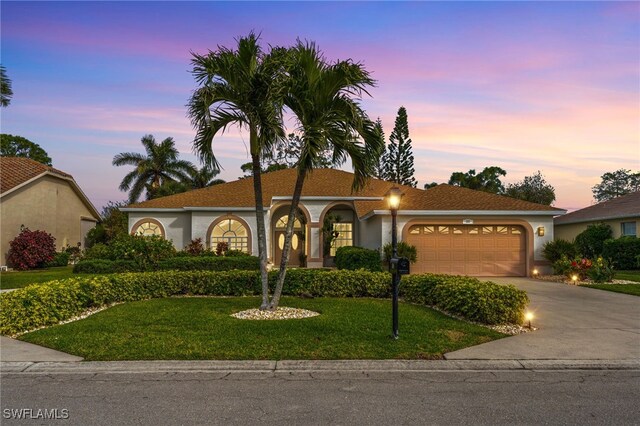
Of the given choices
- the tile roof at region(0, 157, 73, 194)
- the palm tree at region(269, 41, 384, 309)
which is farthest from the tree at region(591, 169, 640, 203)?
the tile roof at region(0, 157, 73, 194)

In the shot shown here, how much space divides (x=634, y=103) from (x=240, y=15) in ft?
49.9

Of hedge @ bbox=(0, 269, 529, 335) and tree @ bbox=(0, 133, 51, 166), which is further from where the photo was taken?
tree @ bbox=(0, 133, 51, 166)

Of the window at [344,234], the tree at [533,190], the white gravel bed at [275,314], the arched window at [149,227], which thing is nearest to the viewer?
the white gravel bed at [275,314]

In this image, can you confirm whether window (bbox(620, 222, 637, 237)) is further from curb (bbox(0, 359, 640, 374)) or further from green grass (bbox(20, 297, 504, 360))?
curb (bbox(0, 359, 640, 374))

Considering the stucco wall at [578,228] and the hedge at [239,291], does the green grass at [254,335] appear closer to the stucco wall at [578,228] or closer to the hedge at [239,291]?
the hedge at [239,291]

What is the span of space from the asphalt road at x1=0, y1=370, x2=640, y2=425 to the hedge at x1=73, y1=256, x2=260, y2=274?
10.8m

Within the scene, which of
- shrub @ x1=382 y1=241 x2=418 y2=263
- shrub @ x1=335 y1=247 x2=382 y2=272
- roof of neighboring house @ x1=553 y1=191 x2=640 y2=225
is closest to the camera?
shrub @ x1=335 y1=247 x2=382 y2=272

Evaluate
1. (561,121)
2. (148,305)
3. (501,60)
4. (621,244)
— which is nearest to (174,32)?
(148,305)

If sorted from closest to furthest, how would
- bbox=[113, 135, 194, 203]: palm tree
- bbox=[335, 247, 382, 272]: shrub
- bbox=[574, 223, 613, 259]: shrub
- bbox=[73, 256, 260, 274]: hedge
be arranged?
bbox=[73, 256, 260, 274]: hedge < bbox=[335, 247, 382, 272]: shrub < bbox=[574, 223, 613, 259]: shrub < bbox=[113, 135, 194, 203]: palm tree

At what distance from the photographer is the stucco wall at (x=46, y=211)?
23516 mm

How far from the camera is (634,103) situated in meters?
17.5

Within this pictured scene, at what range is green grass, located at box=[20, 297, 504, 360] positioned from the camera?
282 inches

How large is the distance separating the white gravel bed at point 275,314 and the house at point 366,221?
9.66 meters

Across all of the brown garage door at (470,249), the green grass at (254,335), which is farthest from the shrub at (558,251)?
the green grass at (254,335)
